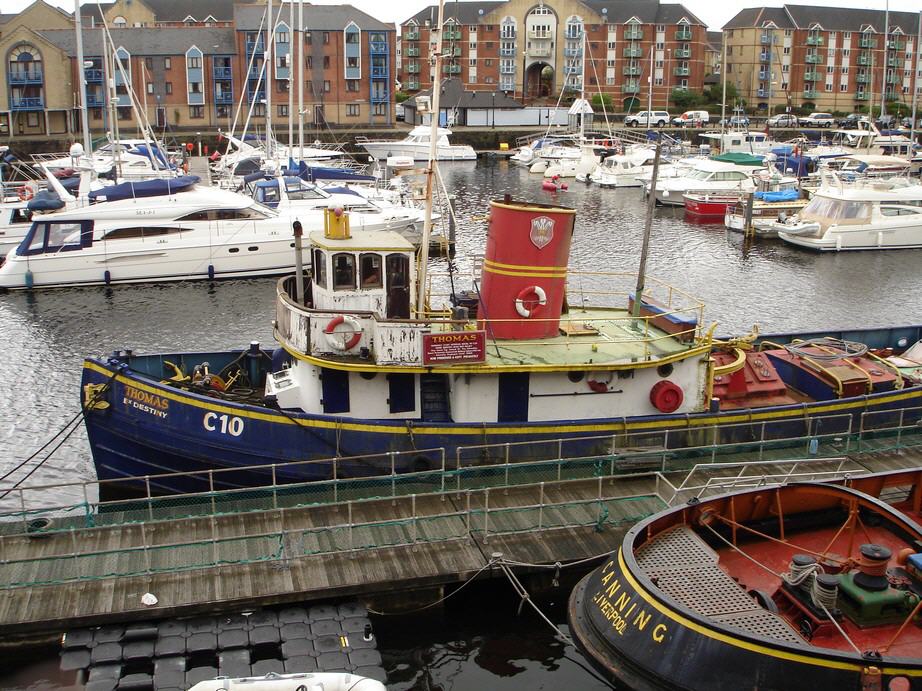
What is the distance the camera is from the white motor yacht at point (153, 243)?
4300 cm

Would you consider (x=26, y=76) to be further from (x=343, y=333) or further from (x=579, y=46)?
(x=343, y=333)

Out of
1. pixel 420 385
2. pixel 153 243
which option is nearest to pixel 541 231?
pixel 420 385

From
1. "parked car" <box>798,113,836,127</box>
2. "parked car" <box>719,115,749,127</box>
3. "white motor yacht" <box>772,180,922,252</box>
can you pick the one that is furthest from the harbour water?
"parked car" <box>798,113,836,127</box>

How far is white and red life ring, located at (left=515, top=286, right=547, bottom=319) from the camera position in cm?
1970

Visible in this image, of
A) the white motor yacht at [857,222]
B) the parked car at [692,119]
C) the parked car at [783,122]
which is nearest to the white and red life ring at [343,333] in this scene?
the white motor yacht at [857,222]

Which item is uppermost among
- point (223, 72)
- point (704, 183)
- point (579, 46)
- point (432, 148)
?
point (579, 46)

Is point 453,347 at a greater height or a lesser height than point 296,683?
greater

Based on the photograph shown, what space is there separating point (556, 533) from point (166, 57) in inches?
3742

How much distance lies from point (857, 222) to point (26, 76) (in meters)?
78.2

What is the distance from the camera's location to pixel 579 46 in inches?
4975

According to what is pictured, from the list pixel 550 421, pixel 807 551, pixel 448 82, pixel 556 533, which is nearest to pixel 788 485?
pixel 807 551

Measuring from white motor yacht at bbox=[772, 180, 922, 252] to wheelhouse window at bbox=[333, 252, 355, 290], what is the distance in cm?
4091

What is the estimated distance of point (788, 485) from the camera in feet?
50.3

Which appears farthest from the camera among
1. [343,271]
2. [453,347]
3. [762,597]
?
[343,271]
